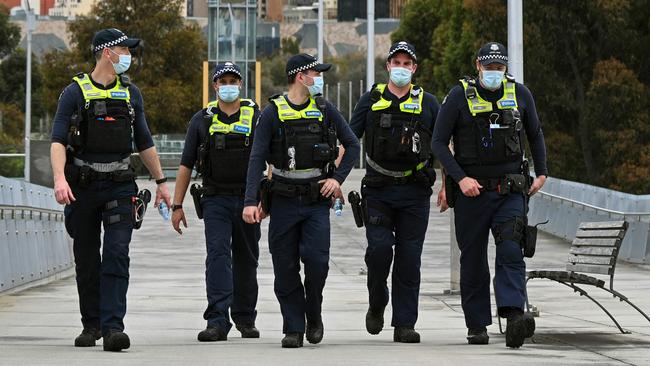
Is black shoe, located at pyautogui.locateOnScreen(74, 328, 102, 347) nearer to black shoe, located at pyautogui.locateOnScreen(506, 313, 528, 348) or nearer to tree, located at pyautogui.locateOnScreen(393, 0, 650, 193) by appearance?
black shoe, located at pyautogui.locateOnScreen(506, 313, 528, 348)

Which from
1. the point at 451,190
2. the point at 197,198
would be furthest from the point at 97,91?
the point at 451,190

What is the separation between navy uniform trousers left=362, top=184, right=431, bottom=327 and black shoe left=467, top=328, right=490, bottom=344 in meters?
0.47

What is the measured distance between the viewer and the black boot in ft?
37.1

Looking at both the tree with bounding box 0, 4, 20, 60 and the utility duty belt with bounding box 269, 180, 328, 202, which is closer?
the utility duty belt with bounding box 269, 180, 328, 202

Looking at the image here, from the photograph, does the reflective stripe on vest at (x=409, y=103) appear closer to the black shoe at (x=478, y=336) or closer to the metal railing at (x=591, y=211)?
the black shoe at (x=478, y=336)

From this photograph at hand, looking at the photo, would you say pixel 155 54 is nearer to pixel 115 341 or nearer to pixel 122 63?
pixel 122 63

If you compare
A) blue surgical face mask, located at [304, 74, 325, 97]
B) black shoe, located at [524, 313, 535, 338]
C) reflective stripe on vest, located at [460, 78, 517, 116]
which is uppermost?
blue surgical face mask, located at [304, 74, 325, 97]

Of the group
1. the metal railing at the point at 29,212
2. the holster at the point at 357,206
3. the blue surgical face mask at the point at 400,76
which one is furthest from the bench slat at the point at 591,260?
the metal railing at the point at 29,212

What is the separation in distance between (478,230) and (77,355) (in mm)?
2796

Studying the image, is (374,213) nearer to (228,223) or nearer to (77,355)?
(228,223)

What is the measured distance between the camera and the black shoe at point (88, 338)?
463 inches

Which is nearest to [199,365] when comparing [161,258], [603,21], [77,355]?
[77,355]

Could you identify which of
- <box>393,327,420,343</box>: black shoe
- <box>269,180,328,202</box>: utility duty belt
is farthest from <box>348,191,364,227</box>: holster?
<box>393,327,420,343</box>: black shoe

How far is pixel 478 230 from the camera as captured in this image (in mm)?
11961
